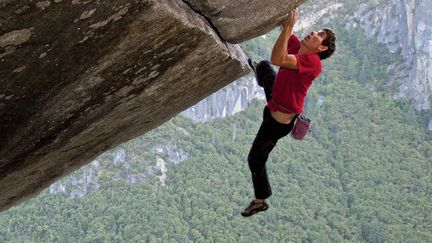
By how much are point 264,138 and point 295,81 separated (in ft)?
2.02

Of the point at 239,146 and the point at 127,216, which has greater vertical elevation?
the point at 127,216

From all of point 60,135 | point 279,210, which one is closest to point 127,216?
point 279,210

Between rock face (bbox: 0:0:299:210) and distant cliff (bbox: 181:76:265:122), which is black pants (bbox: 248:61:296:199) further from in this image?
distant cliff (bbox: 181:76:265:122)

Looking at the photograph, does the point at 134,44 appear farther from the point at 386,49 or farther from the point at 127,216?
the point at 386,49

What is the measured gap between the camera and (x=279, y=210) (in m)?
62.8

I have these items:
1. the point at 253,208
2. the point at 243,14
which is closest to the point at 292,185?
the point at 253,208

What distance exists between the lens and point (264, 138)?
5066 mm

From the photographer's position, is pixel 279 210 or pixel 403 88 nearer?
pixel 279 210

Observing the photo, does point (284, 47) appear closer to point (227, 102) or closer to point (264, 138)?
point (264, 138)

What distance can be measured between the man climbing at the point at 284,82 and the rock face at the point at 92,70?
7.8 inches

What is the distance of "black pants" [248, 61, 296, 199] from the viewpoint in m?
5.02

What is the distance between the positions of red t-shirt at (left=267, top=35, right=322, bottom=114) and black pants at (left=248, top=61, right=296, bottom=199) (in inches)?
6.9

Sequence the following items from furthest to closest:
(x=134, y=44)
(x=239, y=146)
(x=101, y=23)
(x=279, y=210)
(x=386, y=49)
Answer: (x=386, y=49) < (x=239, y=146) < (x=279, y=210) < (x=134, y=44) < (x=101, y=23)

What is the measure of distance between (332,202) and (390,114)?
1761cm
